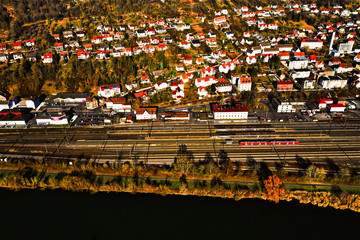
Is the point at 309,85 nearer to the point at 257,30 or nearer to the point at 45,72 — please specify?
the point at 257,30

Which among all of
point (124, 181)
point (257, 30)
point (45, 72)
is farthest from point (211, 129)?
point (257, 30)

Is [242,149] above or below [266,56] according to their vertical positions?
below

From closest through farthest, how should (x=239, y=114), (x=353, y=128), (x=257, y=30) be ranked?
(x=353, y=128)
(x=239, y=114)
(x=257, y=30)

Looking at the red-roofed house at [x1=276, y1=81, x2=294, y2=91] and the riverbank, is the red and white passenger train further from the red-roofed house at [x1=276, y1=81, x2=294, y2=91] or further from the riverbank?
the red-roofed house at [x1=276, y1=81, x2=294, y2=91]

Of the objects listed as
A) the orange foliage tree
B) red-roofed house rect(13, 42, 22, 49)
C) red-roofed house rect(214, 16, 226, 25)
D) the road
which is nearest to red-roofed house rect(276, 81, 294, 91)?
the road

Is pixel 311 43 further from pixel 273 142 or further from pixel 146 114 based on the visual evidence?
pixel 146 114

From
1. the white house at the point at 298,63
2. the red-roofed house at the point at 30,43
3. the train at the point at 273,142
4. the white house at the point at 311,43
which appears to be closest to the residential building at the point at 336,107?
the train at the point at 273,142

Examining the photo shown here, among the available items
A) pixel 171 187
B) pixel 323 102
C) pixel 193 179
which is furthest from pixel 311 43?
pixel 171 187
